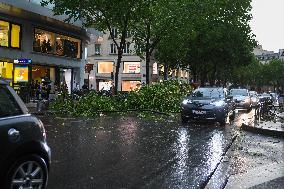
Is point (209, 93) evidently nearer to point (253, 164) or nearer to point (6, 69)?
point (253, 164)

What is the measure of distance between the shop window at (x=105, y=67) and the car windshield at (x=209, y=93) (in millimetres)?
47051

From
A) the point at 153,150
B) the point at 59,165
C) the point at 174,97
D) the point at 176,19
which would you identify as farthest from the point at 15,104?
the point at 176,19

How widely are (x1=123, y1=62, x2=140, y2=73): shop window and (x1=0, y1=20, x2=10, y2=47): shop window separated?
3610 cm

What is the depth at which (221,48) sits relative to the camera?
47.3m

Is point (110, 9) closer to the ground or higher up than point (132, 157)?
higher up

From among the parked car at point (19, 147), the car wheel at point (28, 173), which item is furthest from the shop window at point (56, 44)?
the car wheel at point (28, 173)

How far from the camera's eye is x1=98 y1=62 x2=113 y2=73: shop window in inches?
2618

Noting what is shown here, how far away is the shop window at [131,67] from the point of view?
6406 centimetres

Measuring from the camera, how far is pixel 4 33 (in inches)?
1120

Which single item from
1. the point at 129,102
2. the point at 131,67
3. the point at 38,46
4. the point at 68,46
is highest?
the point at 68,46

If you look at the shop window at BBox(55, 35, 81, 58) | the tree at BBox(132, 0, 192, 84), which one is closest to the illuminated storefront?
the shop window at BBox(55, 35, 81, 58)

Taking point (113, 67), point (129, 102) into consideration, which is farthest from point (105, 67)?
point (129, 102)

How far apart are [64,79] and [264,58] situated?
168918 millimetres

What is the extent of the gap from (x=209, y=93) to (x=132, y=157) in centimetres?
1084
